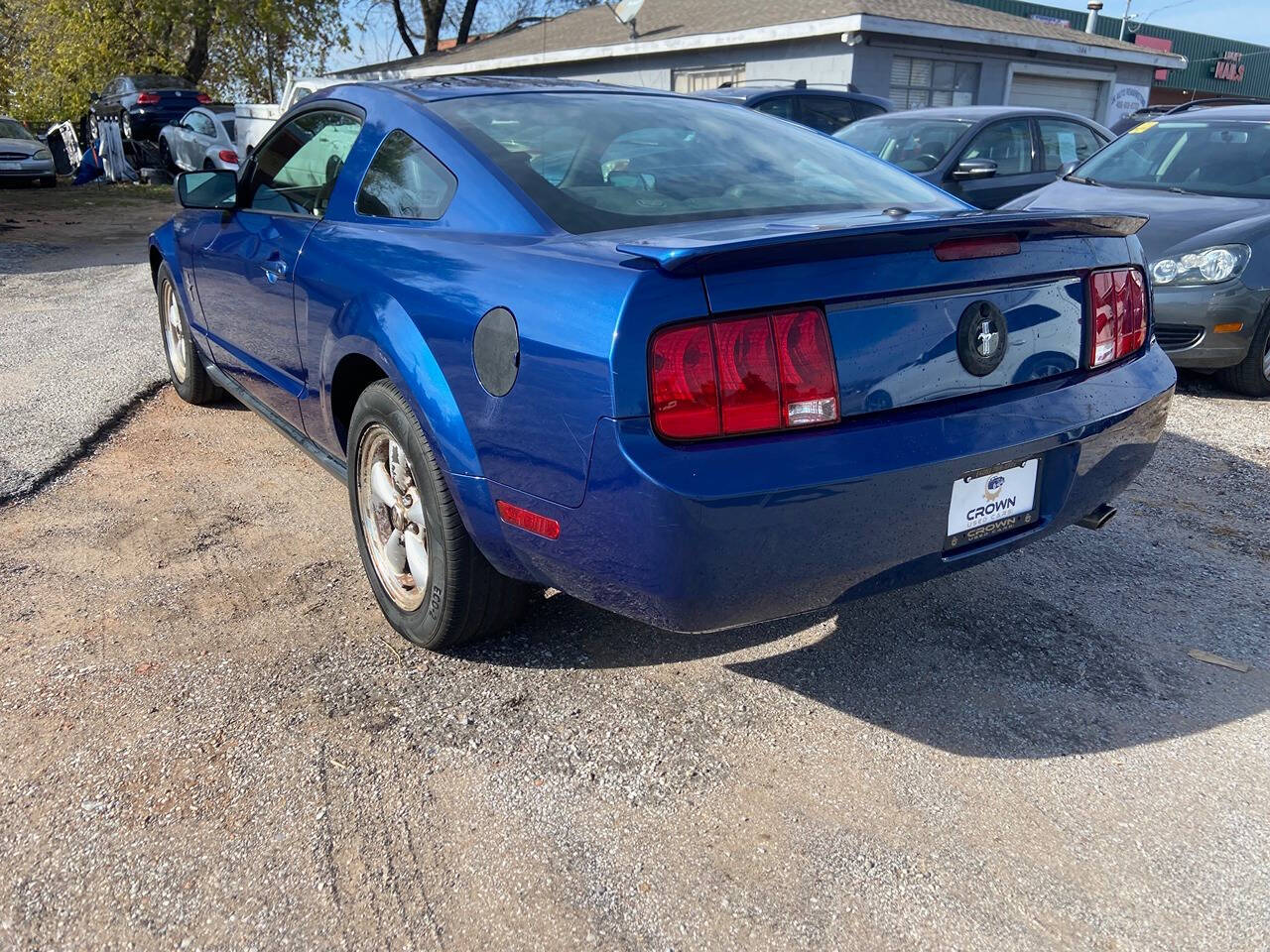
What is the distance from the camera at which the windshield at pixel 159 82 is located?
22.0m

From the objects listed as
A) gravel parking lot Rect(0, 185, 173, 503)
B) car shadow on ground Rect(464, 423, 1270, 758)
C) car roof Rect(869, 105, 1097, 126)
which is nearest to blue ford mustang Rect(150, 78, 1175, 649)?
car shadow on ground Rect(464, 423, 1270, 758)

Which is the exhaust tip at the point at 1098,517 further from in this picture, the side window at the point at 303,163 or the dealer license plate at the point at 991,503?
the side window at the point at 303,163

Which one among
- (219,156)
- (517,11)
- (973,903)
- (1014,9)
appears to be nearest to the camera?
(973,903)

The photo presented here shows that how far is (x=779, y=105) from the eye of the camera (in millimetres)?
11367

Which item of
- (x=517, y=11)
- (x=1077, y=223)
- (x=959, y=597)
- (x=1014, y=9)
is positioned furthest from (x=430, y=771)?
(x=517, y=11)

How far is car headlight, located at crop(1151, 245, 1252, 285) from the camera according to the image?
5691mm

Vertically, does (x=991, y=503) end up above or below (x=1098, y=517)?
above

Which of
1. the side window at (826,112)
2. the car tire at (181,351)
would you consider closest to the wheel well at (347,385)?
the car tire at (181,351)

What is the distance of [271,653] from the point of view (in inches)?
119

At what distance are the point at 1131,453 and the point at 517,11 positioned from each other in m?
36.8

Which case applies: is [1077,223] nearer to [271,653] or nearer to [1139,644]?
[1139,644]

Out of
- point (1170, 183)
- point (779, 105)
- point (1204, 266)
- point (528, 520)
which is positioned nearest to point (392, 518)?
point (528, 520)

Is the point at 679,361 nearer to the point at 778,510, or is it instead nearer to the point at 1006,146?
the point at 778,510

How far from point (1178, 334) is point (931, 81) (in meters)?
15.6
